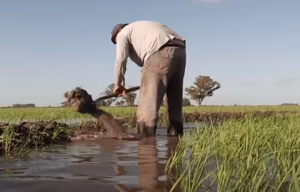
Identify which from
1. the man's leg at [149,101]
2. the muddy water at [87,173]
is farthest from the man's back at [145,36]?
the muddy water at [87,173]

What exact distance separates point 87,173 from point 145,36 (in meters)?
3.02

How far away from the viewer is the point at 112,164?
9.22 ft

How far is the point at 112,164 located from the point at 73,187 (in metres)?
0.80

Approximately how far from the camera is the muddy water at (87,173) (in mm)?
2016

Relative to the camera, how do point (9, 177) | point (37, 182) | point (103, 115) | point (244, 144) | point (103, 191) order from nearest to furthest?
point (103, 191), point (37, 182), point (9, 177), point (244, 144), point (103, 115)

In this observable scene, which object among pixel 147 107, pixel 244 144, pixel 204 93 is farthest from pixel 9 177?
pixel 204 93

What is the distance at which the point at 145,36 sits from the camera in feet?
16.9

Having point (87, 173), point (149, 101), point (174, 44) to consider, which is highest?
point (174, 44)

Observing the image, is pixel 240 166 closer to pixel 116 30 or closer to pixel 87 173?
pixel 87 173

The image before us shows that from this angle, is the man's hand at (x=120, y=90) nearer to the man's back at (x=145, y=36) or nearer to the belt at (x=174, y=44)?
the man's back at (x=145, y=36)

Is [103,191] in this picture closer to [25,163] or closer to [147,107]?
[25,163]

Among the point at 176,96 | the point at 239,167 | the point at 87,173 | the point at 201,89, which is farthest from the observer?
the point at 201,89

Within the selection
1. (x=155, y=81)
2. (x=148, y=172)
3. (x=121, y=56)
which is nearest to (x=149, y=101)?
(x=155, y=81)

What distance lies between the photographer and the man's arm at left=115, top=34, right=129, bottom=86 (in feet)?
16.6
